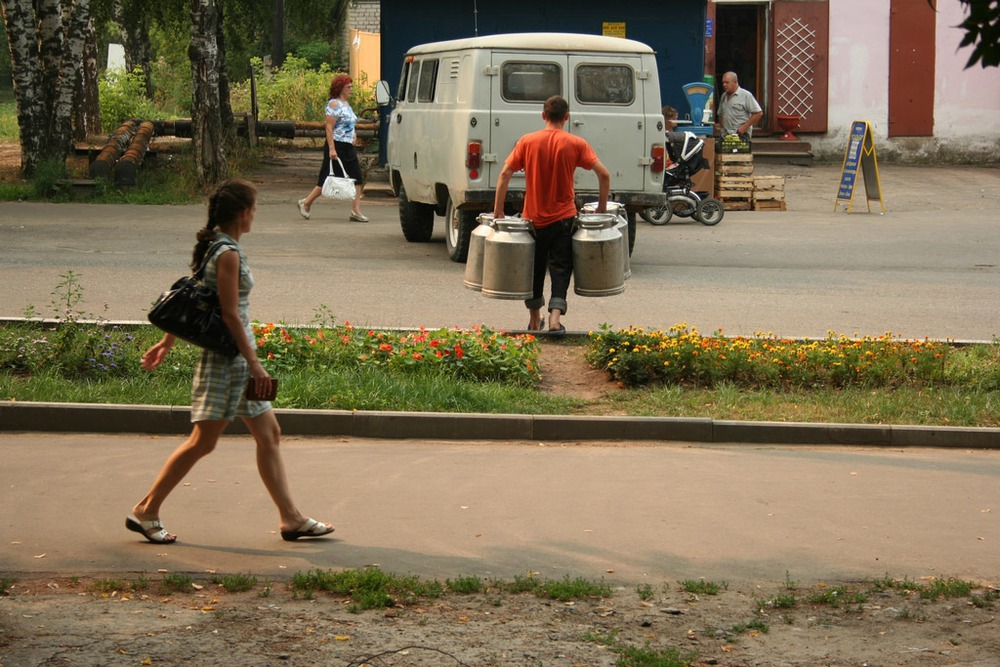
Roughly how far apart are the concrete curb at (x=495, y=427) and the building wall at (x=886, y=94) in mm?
22348

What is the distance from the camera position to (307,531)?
622 centimetres

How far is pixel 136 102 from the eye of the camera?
3061 cm

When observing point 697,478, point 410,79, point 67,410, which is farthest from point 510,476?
point 410,79

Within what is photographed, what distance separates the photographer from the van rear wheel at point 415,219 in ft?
55.6

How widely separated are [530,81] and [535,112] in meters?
0.38

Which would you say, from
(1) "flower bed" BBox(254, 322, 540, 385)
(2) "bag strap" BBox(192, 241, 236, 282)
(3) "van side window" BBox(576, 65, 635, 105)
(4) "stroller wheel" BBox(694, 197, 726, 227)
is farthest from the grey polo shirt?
(2) "bag strap" BBox(192, 241, 236, 282)

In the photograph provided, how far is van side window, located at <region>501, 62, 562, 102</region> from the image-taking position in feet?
48.0

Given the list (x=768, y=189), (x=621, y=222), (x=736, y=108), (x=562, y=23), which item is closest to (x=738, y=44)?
(x=562, y=23)

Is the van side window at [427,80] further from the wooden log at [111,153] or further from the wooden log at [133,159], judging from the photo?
the wooden log at [111,153]

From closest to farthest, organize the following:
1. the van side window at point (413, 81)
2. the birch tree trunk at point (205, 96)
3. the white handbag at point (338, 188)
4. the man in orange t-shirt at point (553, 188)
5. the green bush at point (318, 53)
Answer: the man in orange t-shirt at point (553, 188) < the van side window at point (413, 81) < the white handbag at point (338, 188) < the birch tree trunk at point (205, 96) < the green bush at point (318, 53)

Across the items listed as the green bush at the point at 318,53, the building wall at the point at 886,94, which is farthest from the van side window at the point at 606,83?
the green bush at the point at 318,53

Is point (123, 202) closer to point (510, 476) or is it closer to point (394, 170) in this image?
point (394, 170)

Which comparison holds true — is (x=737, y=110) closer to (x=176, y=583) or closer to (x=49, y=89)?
(x=49, y=89)

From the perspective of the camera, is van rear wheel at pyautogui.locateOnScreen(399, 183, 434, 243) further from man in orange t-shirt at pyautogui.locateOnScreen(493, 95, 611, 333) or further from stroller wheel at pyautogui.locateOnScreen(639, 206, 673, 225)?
man in orange t-shirt at pyautogui.locateOnScreen(493, 95, 611, 333)
